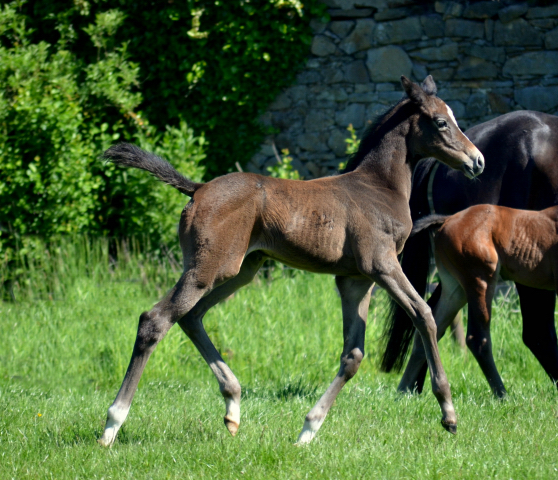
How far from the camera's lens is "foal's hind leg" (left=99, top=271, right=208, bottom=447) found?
3410mm

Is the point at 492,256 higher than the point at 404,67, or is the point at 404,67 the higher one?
the point at 404,67

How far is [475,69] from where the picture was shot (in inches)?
346

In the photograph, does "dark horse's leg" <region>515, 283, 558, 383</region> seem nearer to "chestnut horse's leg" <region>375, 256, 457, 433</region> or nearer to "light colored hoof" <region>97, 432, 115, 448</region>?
"chestnut horse's leg" <region>375, 256, 457, 433</region>

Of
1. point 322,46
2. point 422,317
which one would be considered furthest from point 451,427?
point 322,46

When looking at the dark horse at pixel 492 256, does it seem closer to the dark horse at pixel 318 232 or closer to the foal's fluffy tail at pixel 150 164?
the dark horse at pixel 318 232

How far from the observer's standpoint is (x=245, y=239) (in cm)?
345

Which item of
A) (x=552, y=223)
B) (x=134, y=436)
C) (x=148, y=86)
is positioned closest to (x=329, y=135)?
(x=148, y=86)

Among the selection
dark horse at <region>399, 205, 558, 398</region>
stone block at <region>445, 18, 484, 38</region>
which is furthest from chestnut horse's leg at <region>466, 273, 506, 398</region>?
stone block at <region>445, 18, 484, 38</region>

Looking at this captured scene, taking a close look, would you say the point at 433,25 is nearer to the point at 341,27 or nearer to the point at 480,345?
the point at 341,27

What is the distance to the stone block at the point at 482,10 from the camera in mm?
8617

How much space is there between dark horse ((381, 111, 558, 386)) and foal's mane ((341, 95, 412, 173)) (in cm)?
150

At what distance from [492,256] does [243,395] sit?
2.13m

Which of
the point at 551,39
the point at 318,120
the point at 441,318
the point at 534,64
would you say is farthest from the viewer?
the point at 318,120

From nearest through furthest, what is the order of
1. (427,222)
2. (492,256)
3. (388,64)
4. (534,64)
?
(492,256)
(427,222)
(534,64)
(388,64)
